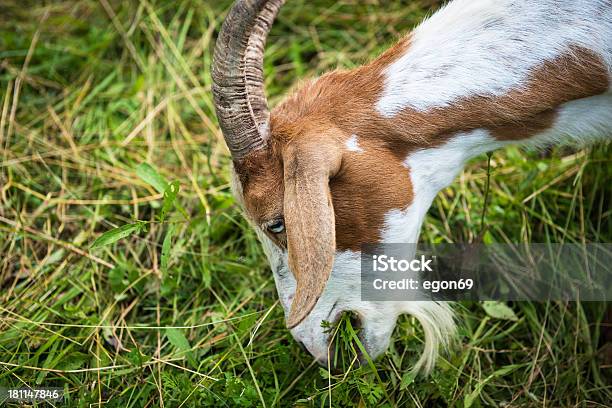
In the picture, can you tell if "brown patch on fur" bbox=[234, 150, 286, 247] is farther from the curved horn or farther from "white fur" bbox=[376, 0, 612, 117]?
"white fur" bbox=[376, 0, 612, 117]

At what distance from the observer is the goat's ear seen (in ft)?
7.99

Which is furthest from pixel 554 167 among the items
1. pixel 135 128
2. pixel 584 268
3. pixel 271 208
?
pixel 135 128

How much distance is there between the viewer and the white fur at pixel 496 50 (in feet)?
8.77

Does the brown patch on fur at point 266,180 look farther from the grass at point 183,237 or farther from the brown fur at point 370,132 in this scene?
the grass at point 183,237

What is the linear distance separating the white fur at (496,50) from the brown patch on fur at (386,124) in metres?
0.03

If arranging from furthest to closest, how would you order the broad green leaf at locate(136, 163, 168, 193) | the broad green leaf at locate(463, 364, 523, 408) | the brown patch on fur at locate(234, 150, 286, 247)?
the broad green leaf at locate(136, 163, 168, 193), the broad green leaf at locate(463, 364, 523, 408), the brown patch on fur at locate(234, 150, 286, 247)

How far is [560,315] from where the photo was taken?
3.58 metres

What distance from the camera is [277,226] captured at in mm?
2775

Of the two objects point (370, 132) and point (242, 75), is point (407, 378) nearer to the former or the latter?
point (370, 132)

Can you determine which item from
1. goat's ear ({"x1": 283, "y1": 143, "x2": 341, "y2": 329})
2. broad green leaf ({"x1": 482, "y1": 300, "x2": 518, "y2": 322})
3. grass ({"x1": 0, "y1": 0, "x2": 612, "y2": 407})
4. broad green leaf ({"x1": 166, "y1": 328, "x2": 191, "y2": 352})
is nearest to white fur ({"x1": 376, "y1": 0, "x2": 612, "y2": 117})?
goat's ear ({"x1": 283, "y1": 143, "x2": 341, "y2": 329})

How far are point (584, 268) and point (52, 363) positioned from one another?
275 centimetres

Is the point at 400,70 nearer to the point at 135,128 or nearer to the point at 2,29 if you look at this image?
the point at 135,128

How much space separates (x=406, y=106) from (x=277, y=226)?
2.28 ft

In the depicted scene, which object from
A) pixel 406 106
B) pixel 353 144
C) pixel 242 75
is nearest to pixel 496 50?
pixel 406 106
